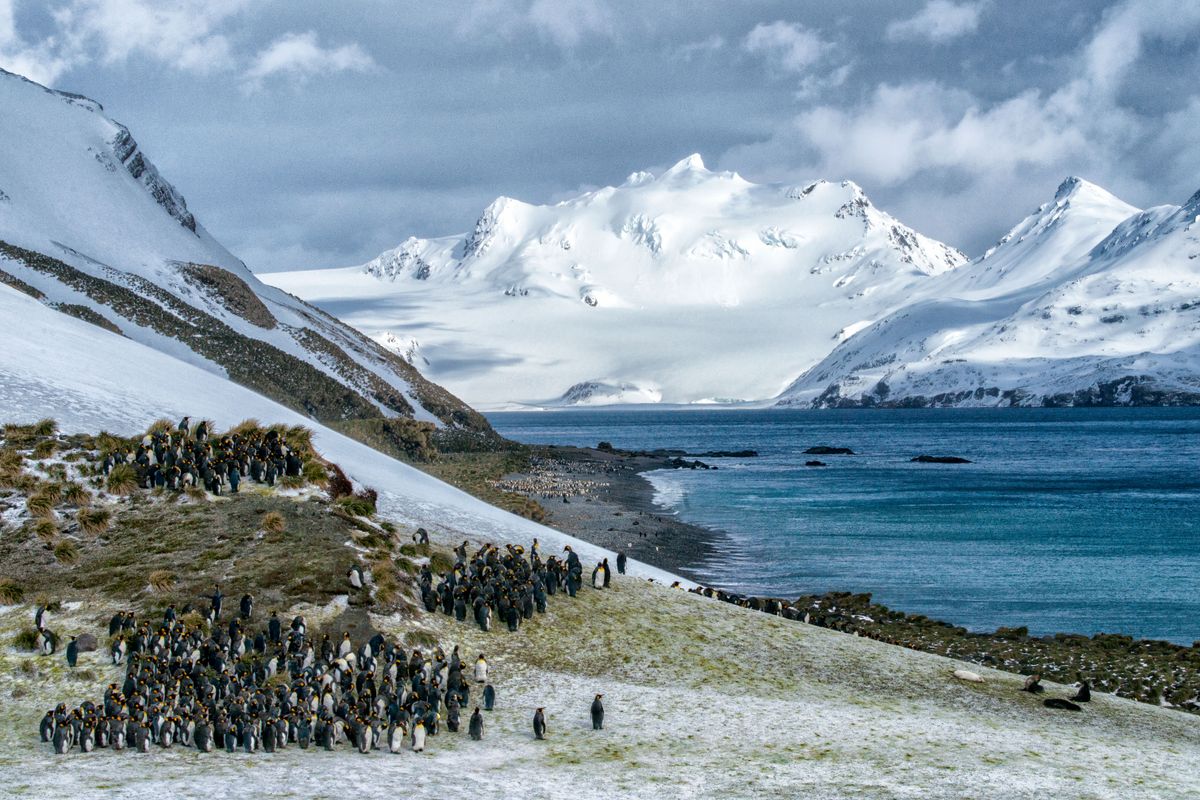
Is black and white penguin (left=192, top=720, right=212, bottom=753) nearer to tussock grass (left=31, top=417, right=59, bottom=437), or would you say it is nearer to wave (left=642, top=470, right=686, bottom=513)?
tussock grass (left=31, top=417, right=59, bottom=437)

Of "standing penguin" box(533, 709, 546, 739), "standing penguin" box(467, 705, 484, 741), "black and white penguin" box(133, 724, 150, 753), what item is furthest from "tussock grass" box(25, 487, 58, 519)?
"standing penguin" box(533, 709, 546, 739)

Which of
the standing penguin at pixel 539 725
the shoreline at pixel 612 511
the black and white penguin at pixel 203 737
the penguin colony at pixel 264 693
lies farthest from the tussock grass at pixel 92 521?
the shoreline at pixel 612 511

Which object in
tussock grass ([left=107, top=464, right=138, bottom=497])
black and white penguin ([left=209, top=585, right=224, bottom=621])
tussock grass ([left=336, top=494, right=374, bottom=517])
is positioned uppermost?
tussock grass ([left=107, top=464, right=138, bottom=497])

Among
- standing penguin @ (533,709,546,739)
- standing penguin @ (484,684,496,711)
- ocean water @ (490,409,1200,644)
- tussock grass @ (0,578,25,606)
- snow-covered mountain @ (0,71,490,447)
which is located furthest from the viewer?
snow-covered mountain @ (0,71,490,447)

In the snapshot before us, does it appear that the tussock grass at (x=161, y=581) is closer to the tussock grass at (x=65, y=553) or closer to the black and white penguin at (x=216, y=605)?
the black and white penguin at (x=216, y=605)

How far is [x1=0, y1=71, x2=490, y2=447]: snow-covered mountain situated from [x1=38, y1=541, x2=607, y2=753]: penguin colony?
74282mm

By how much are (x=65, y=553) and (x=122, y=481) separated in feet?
14.4

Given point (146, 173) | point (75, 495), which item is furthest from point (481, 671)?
point (146, 173)

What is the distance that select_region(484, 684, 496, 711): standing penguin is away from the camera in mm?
26359

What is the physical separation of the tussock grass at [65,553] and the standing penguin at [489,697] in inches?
566

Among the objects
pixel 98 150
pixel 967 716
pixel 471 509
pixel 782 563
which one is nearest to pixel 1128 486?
pixel 782 563

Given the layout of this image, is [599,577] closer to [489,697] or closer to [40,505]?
[489,697]

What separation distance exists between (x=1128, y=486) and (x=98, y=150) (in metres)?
135

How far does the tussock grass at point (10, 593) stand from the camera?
3009cm
